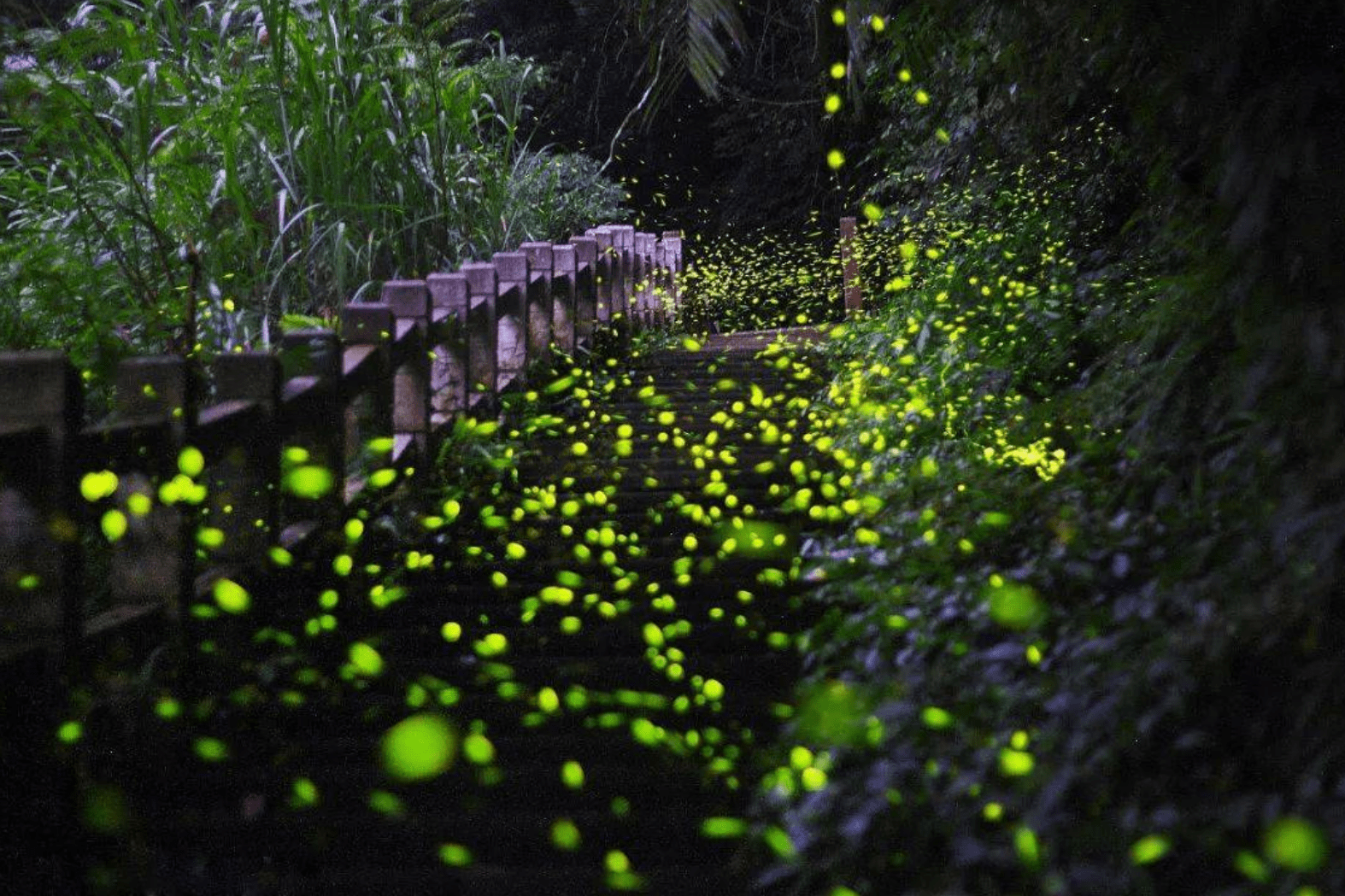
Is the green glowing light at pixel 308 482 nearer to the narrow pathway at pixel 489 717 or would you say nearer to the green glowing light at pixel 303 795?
the narrow pathway at pixel 489 717

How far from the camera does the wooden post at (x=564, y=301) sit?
10617 mm

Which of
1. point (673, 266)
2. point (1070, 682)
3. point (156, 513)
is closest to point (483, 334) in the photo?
point (156, 513)

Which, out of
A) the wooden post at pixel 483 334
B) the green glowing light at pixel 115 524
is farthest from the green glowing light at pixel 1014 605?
the wooden post at pixel 483 334

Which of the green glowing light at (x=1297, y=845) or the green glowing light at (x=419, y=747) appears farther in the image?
the green glowing light at (x=419, y=747)

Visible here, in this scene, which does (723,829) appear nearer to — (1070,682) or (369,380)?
(1070,682)

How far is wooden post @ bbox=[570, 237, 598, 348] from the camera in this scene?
37.0ft

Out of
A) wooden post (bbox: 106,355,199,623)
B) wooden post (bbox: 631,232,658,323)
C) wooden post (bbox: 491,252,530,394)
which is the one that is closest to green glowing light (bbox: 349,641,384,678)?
wooden post (bbox: 106,355,199,623)

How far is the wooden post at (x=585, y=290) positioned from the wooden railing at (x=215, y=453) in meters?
2.69

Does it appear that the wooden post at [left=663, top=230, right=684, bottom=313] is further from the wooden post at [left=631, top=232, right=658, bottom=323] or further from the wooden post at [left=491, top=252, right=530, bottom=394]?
the wooden post at [left=491, top=252, right=530, bottom=394]

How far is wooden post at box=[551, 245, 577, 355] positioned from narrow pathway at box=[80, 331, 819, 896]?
410cm

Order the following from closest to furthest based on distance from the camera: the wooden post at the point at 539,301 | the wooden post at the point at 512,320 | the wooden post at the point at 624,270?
the wooden post at the point at 512,320
the wooden post at the point at 539,301
the wooden post at the point at 624,270

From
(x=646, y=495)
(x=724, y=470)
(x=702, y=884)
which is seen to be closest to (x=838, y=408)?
(x=724, y=470)

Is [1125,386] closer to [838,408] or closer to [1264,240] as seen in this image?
[1264,240]

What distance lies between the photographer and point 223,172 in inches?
293
